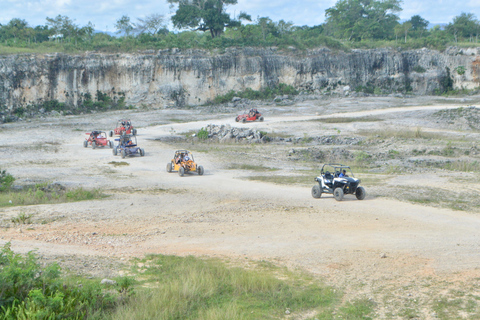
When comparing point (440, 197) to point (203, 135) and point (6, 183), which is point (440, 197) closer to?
point (6, 183)

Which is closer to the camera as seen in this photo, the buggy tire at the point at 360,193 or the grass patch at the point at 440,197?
the grass patch at the point at 440,197

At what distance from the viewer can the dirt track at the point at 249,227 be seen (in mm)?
11602

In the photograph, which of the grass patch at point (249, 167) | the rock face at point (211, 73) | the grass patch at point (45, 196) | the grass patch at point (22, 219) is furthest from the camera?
the rock face at point (211, 73)

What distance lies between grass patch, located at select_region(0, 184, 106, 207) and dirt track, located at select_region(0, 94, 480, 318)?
85cm

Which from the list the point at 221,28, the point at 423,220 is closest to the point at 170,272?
the point at 423,220

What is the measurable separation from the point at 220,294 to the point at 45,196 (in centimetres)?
1196

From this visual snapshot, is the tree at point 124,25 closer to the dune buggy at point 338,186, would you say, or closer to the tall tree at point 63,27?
the tall tree at point 63,27

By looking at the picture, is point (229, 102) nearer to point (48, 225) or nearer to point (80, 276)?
point (48, 225)

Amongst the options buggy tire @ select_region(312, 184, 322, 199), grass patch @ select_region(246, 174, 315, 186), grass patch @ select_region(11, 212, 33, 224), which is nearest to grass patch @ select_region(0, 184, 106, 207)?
grass patch @ select_region(11, 212, 33, 224)

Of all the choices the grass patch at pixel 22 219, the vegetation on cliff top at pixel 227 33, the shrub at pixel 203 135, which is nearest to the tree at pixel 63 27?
the vegetation on cliff top at pixel 227 33

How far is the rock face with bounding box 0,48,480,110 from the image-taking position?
57844 mm

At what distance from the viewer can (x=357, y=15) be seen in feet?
317

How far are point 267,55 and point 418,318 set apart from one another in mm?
63289

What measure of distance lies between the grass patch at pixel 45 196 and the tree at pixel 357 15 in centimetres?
7816
